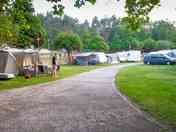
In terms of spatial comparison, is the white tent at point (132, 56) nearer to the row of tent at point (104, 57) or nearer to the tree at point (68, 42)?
the row of tent at point (104, 57)

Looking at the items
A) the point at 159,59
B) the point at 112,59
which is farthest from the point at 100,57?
the point at 159,59

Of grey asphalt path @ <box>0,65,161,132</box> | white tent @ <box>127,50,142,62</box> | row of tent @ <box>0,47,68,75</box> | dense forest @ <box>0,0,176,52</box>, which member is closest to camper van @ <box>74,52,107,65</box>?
dense forest @ <box>0,0,176,52</box>

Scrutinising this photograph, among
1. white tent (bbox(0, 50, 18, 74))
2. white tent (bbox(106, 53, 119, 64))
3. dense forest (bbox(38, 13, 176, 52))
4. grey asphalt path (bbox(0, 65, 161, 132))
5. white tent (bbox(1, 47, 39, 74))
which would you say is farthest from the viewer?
dense forest (bbox(38, 13, 176, 52))

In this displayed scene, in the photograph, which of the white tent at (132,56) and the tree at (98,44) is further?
the tree at (98,44)

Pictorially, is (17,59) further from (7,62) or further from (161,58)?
(161,58)

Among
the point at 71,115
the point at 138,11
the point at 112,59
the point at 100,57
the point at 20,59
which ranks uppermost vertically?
the point at 138,11

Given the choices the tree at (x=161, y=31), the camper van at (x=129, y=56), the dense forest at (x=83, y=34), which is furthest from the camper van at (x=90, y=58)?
the tree at (x=161, y=31)

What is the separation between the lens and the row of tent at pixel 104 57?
51.3 meters

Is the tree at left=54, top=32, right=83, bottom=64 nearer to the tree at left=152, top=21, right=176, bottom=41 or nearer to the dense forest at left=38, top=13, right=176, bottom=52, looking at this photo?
the dense forest at left=38, top=13, right=176, bottom=52

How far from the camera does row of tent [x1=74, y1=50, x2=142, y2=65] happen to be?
51281mm

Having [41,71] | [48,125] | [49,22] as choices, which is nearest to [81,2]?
[48,125]

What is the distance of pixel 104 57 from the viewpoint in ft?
181

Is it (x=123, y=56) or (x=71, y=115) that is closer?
(x=71, y=115)

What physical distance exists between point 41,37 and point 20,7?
28.9 m
